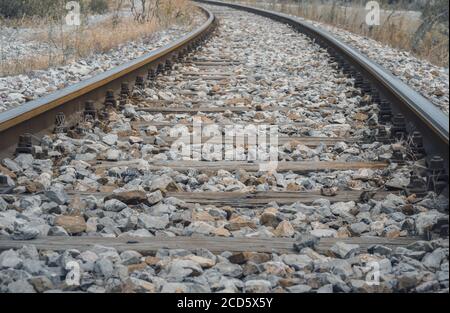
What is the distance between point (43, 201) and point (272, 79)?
191 inches

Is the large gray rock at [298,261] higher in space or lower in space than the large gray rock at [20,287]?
higher

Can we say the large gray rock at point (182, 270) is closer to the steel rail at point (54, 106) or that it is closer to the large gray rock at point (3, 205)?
the large gray rock at point (3, 205)

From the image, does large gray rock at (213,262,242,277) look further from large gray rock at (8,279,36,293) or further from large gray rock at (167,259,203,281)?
large gray rock at (8,279,36,293)

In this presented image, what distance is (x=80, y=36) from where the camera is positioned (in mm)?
10961

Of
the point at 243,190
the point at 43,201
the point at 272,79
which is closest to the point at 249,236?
the point at 243,190

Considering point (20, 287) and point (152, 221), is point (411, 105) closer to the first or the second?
point (152, 221)

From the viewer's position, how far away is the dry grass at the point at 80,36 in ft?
28.1

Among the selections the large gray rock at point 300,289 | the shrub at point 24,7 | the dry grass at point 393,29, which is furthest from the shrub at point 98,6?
the large gray rock at point 300,289

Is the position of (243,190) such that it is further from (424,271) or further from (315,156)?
(424,271)

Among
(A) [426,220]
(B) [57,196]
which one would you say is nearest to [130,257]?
(B) [57,196]

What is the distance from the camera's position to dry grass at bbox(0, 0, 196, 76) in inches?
337

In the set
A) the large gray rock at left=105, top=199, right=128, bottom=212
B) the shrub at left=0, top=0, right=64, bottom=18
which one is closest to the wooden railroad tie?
the large gray rock at left=105, top=199, right=128, bottom=212

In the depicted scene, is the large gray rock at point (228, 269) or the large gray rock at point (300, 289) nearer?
the large gray rock at point (300, 289)

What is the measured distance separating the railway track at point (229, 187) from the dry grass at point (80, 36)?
218 centimetres
